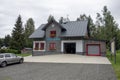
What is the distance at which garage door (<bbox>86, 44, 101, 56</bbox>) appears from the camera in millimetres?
27766

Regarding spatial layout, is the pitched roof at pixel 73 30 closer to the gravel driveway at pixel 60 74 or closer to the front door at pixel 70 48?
the front door at pixel 70 48

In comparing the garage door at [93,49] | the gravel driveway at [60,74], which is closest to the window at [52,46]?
the garage door at [93,49]

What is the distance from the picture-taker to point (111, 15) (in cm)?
4344

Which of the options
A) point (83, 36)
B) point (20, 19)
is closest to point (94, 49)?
point (83, 36)

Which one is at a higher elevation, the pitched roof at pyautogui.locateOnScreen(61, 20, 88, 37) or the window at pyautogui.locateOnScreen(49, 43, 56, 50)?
the pitched roof at pyautogui.locateOnScreen(61, 20, 88, 37)

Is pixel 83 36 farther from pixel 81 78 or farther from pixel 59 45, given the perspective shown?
pixel 81 78

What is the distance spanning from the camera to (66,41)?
29.6 meters

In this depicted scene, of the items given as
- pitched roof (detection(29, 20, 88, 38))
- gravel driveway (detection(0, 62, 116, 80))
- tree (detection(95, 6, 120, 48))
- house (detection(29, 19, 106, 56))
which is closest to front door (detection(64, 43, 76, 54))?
house (detection(29, 19, 106, 56))

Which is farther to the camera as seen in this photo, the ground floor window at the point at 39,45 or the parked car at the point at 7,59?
A: the ground floor window at the point at 39,45

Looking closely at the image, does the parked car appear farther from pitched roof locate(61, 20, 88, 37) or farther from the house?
pitched roof locate(61, 20, 88, 37)

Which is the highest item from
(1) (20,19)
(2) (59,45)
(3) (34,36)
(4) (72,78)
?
(1) (20,19)

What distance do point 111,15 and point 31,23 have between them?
34667 mm

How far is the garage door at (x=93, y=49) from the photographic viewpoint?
91.1 ft

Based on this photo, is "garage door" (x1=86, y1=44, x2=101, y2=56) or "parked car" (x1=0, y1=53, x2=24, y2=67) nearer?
"parked car" (x1=0, y1=53, x2=24, y2=67)
